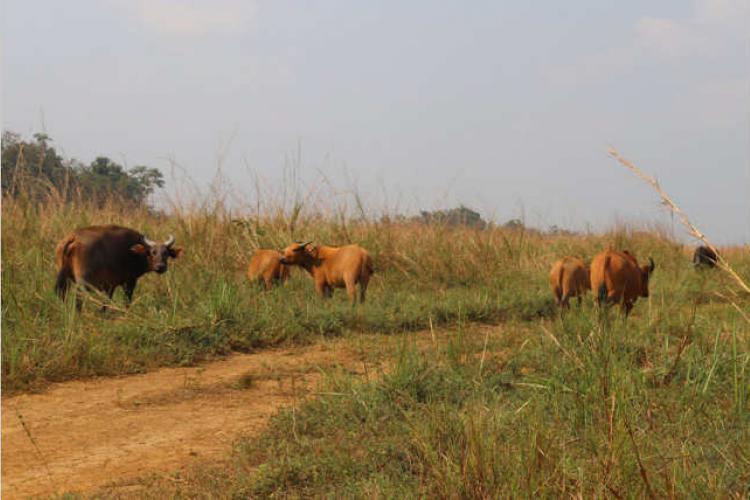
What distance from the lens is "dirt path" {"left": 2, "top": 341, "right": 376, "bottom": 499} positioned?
12.7 ft

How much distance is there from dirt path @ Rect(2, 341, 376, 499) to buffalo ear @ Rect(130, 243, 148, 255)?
2.29 metres

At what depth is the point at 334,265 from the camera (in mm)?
9406

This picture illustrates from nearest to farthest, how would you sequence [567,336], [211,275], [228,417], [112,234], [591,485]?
1. [591,485]
2. [228,417]
3. [567,336]
4. [112,234]
5. [211,275]

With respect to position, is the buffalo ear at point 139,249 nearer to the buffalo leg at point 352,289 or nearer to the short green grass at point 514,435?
the buffalo leg at point 352,289

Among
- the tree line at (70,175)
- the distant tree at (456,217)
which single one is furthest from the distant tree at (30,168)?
the distant tree at (456,217)

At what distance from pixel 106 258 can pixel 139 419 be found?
3.57 meters

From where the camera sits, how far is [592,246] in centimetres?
1511

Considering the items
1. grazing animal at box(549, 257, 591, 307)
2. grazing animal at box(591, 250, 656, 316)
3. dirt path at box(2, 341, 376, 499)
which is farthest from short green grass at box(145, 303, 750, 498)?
grazing animal at box(549, 257, 591, 307)

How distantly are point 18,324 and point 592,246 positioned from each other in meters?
11.5

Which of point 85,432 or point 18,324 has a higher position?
point 18,324

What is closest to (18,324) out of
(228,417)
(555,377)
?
(228,417)

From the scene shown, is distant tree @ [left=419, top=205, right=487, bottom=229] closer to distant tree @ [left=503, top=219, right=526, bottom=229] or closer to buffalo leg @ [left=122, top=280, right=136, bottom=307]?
distant tree @ [left=503, top=219, right=526, bottom=229]

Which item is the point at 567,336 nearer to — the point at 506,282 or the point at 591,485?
the point at 591,485

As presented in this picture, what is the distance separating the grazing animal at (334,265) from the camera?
9.14 meters
